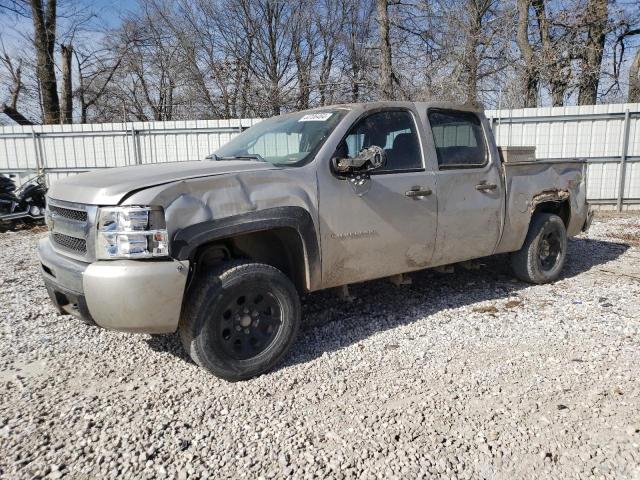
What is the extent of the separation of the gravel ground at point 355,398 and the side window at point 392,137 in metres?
1.44

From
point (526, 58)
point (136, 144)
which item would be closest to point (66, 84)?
point (136, 144)

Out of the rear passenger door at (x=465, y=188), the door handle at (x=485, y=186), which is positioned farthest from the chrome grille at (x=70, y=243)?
the door handle at (x=485, y=186)

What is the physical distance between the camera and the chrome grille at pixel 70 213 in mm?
2985

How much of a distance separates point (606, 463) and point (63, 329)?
13.4 feet

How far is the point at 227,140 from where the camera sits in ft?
38.8

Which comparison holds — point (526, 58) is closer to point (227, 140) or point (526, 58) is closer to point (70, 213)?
point (227, 140)

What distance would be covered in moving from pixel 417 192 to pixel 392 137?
1.78ft

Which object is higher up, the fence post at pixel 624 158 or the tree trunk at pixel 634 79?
the tree trunk at pixel 634 79

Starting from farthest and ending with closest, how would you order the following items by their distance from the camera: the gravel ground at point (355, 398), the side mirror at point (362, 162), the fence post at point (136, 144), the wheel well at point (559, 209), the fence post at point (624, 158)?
the fence post at point (136, 144) < the fence post at point (624, 158) < the wheel well at point (559, 209) < the side mirror at point (362, 162) < the gravel ground at point (355, 398)

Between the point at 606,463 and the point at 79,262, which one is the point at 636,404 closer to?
the point at 606,463

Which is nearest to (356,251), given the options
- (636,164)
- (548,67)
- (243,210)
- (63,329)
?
(243,210)

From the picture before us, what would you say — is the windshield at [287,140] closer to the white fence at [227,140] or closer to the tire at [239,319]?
the tire at [239,319]

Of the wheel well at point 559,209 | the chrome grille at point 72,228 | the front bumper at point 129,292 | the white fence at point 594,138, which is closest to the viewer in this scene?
the front bumper at point 129,292

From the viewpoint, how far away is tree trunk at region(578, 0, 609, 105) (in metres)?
15.5
